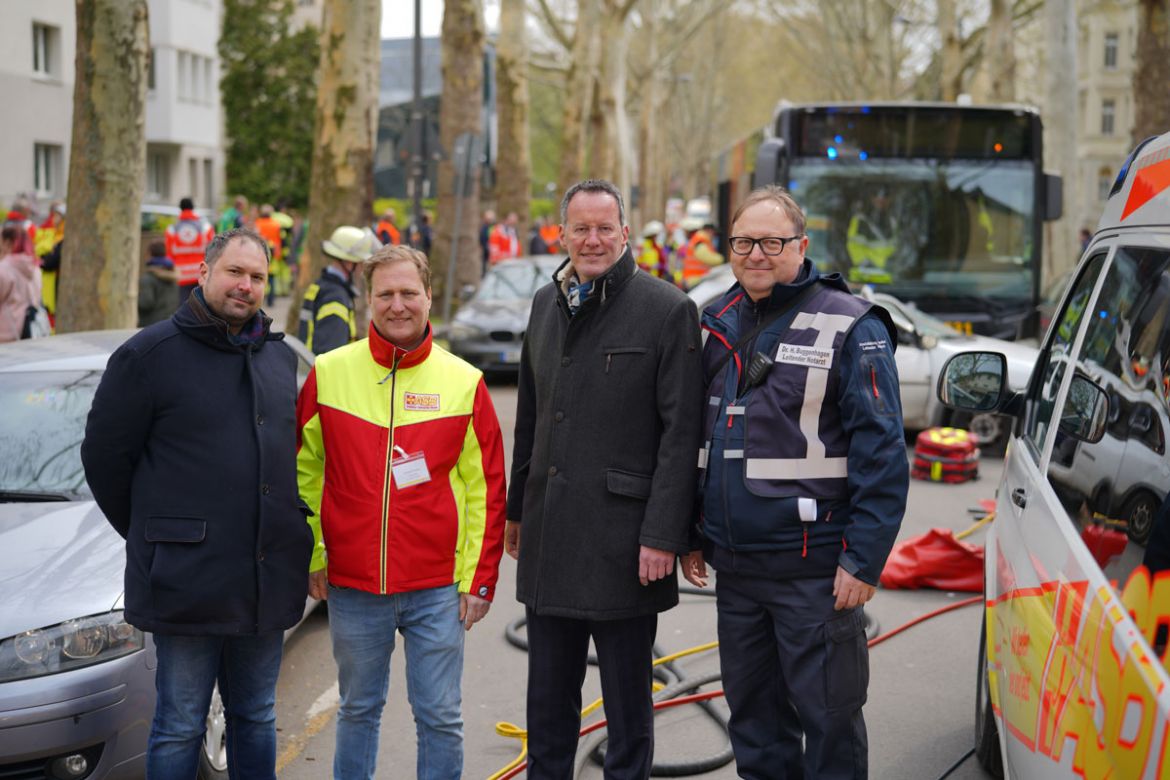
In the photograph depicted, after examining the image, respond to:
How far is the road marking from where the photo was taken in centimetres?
514

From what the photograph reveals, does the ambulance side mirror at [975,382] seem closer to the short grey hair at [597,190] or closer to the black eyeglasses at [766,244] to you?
the black eyeglasses at [766,244]

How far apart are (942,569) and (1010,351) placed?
527 cm

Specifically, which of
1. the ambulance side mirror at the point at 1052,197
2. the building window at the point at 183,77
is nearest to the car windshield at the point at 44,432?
the ambulance side mirror at the point at 1052,197

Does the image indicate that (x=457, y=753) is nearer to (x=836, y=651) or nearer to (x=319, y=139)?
(x=836, y=651)

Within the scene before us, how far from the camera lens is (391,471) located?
3914 mm

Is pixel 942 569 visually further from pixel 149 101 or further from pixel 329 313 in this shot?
pixel 149 101

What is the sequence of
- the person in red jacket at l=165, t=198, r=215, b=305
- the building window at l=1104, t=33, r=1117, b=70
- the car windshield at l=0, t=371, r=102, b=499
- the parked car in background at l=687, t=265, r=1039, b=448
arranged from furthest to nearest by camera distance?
the building window at l=1104, t=33, r=1117, b=70 → the person in red jacket at l=165, t=198, r=215, b=305 → the parked car in background at l=687, t=265, r=1039, b=448 → the car windshield at l=0, t=371, r=102, b=499

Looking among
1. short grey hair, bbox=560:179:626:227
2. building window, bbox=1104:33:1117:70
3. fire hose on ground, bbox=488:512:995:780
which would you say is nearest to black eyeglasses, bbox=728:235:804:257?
short grey hair, bbox=560:179:626:227

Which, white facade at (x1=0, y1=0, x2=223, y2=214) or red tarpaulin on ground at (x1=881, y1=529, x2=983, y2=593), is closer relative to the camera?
red tarpaulin on ground at (x1=881, y1=529, x2=983, y2=593)

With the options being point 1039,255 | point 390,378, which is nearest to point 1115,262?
point 390,378

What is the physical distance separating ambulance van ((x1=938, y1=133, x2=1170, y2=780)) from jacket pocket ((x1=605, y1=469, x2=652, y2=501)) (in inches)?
40.3

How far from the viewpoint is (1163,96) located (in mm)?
18656

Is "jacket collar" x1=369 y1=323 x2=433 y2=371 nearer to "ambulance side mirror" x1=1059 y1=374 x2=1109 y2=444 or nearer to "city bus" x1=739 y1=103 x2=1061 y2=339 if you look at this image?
"ambulance side mirror" x1=1059 y1=374 x2=1109 y2=444

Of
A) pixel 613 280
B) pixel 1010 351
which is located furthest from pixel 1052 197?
pixel 613 280
